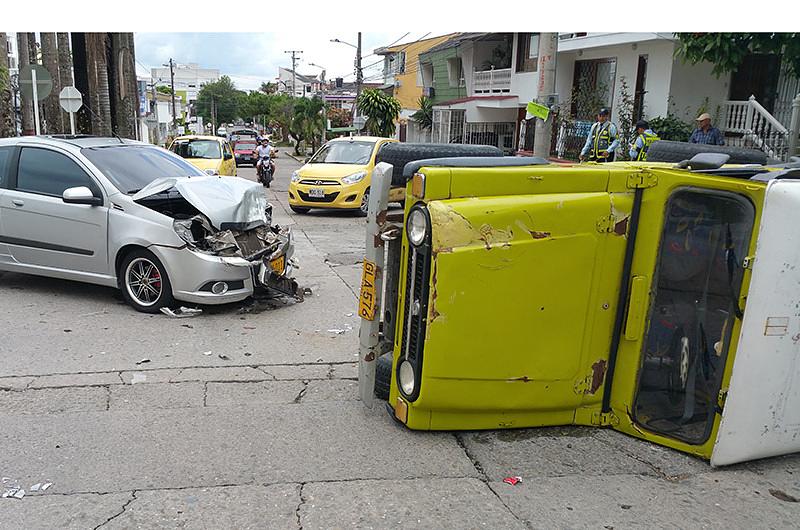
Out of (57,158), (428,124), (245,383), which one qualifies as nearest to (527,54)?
(428,124)

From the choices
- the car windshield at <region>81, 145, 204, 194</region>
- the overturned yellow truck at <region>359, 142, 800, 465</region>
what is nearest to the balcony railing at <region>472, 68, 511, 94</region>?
the car windshield at <region>81, 145, 204, 194</region>

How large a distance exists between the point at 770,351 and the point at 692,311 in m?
0.48

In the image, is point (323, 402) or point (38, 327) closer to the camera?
point (323, 402)

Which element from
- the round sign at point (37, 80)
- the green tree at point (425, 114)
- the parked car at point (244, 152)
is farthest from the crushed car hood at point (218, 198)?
the parked car at point (244, 152)

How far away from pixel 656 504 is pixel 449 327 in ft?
4.54

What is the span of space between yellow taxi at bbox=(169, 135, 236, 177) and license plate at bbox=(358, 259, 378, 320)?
13464mm

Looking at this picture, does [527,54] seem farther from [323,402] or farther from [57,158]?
[323,402]

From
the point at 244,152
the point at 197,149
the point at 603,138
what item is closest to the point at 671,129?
the point at 603,138

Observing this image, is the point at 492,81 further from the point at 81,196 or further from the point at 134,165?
the point at 81,196

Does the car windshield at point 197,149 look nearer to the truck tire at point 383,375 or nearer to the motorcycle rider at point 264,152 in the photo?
the motorcycle rider at point 264,152

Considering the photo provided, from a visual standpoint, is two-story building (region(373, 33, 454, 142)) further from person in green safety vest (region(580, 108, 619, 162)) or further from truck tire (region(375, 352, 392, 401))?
truck tire (region(375, 352, 392, 401))

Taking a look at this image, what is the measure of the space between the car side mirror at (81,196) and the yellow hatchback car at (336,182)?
28.0ft

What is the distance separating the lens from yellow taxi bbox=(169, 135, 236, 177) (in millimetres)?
17578

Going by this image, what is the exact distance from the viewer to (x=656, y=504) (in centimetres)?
360
